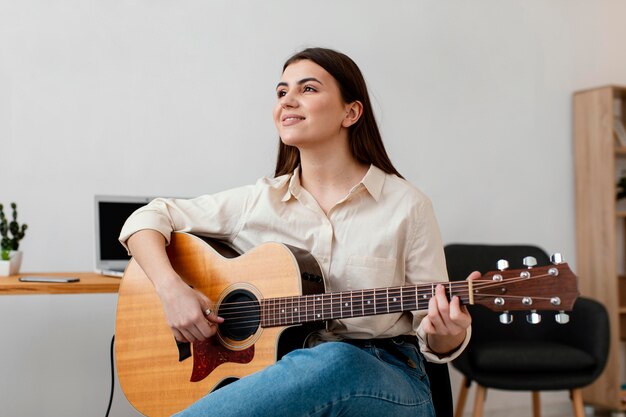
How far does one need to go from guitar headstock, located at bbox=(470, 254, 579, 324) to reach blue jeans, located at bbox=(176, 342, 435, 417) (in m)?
0.24

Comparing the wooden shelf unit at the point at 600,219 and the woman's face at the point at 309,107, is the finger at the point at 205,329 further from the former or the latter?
the wooden shelf unit at the point at 600,219

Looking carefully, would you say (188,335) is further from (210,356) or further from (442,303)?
(442,303)

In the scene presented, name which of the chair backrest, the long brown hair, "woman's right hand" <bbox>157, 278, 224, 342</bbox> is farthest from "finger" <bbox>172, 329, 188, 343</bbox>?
the chair backrest

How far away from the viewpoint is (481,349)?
9.32 ft

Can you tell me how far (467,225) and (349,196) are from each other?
2.05 metres

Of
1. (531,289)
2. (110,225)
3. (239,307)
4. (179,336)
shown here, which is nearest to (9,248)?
(110,225)

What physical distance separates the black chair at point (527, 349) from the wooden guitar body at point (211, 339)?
139 centimetres

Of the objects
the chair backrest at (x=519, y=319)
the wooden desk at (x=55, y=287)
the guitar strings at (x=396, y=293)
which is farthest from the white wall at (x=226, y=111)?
the guitar strings at (x=396, y=293)

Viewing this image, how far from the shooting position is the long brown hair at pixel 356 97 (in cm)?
187

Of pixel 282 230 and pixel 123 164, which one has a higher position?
pixel 123 164

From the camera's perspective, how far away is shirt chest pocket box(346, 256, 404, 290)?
170cm

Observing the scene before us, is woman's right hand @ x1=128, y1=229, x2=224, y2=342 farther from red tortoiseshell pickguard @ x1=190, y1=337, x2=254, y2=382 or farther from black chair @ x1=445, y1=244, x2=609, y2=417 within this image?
black chair @ x1=445, y1=244, x2=609, y2=417

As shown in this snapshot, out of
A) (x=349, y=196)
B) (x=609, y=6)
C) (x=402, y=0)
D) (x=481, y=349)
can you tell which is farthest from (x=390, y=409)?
(x=609, y=6)

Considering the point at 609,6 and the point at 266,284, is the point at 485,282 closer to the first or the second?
the point at 266,284
